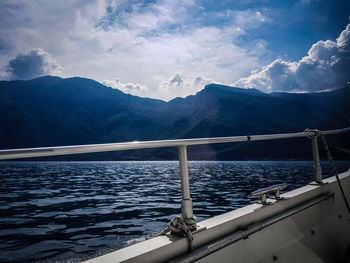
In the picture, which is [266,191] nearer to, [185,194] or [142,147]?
[185,194]

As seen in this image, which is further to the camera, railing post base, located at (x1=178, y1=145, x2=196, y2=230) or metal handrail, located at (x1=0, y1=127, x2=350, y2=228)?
railing post base, located at (x1=178, y1=145, x2=196, y2=230)

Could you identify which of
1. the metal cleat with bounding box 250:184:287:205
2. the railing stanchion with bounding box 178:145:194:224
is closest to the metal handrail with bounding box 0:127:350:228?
the railing stanchion with bounding box 178:145:194:224

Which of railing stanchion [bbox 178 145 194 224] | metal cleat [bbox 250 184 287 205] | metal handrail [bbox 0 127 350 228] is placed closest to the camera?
metal handrail [bbox 0 127 350 228]

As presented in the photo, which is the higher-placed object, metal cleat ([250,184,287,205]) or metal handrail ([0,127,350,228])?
metal handrail ([0,127,350,228])

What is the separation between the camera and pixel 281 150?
143875mm

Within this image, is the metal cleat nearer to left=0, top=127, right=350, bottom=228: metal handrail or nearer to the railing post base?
left=0, top=127, right=350, bottom=228: metal handrail

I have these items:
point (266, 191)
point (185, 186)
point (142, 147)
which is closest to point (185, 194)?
point (185, 186)

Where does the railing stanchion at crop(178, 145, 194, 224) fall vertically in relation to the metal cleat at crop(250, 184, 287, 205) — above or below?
above

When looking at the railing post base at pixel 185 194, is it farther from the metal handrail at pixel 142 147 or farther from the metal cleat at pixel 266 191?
the metal cleat at pixel 266 191

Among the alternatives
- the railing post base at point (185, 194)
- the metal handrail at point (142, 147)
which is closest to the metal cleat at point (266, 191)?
the metal handrail at point (142, 147)

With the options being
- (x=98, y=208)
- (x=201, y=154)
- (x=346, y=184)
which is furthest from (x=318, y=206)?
(x=201, y=154)

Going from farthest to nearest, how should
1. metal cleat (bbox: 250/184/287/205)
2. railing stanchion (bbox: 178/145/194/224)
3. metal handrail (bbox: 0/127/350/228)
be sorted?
metal cleat (bbox: 250/184/287/205)
railing stanchion (bbox: 178/145/194/224)
metal handrail (bbox: 0/127/350/228)

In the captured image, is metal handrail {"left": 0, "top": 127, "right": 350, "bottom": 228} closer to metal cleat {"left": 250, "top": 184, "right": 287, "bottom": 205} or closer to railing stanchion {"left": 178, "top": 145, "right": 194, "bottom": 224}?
railing stanchion {"left": 178, "top": 145, "right": 194, "bottom": 224}

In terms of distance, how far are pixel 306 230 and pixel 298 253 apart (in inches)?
13.0
